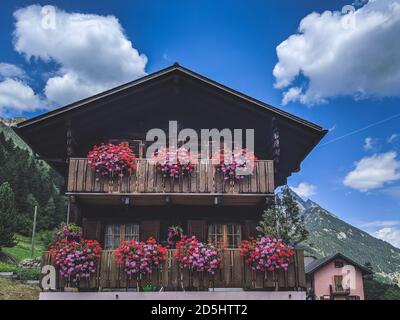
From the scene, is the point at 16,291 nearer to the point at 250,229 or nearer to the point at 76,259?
the point at 76,259

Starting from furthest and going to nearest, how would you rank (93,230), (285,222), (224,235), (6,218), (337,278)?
(337,278)
(6,218)
(224,235)
(93,230)
(285,222)

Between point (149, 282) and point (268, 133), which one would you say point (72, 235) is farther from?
point (268, 133)

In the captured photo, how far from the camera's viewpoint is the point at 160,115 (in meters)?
17.1

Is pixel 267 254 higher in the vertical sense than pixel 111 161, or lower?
lower

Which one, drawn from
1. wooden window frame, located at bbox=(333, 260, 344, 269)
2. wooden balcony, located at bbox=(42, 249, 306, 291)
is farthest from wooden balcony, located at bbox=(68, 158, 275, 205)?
wooden window frame, located at bbox=(333, 260, 344, 269)

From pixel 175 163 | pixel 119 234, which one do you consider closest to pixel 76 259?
pixel 119 234

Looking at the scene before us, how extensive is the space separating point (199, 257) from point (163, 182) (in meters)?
2.61

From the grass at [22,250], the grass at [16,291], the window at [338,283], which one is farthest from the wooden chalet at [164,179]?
the grass at [22,250]

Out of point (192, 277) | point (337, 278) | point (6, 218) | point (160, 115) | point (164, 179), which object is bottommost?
point (192, 277)

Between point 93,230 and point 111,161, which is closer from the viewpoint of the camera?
point 111,161

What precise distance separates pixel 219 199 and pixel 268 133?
3368 mm

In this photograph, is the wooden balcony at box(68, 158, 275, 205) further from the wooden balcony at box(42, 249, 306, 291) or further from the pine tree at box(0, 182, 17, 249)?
the pine tree at box(0, 182, 17, 249)

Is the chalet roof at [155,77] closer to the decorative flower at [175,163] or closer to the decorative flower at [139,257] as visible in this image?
the decorative flower at [175,163]
